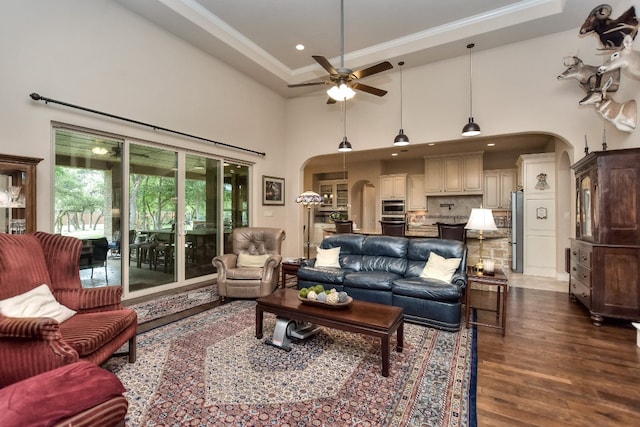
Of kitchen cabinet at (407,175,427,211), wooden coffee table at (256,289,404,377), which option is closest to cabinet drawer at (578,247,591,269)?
wooden coffee table at (256,289,404,377)

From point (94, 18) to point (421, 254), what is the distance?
17.2ft

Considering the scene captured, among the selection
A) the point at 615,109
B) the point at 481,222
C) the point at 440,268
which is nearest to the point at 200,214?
the point at 440,268

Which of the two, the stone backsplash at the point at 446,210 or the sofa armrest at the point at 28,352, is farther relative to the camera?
the stone backsplash at the point at 446,210

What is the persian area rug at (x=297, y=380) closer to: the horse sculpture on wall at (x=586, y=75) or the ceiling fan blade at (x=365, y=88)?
the ceiling fan blade at (x=365, y=88)

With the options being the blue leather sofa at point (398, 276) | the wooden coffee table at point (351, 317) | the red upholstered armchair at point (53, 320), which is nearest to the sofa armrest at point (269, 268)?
the blue leather sofa at point (398, 276)

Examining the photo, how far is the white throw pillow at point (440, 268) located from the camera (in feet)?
11.7

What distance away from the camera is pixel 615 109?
11.7 ft

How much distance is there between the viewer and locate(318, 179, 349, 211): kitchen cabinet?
10312 millimetres

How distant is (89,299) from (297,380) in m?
1.81

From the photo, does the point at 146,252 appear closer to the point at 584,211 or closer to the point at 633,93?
the point at 584,211

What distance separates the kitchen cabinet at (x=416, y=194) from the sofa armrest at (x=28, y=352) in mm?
8411

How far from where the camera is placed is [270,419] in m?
1.84

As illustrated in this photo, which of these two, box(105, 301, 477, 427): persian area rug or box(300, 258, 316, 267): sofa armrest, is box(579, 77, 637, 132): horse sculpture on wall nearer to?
box(105, 301, 477, 427): persian area rug

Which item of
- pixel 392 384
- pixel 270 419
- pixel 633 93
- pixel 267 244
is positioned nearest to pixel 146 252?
pixel 267 244
